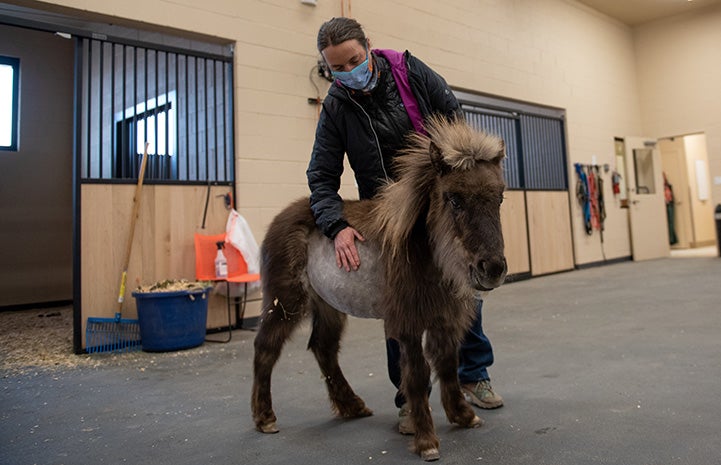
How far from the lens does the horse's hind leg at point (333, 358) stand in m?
1.91

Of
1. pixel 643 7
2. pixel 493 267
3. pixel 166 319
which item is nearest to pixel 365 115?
pixel 493 267

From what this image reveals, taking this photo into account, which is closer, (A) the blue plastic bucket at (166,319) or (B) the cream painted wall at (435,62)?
(A) the blue plastic bucket at (166,319)

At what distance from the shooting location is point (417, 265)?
1511 mm

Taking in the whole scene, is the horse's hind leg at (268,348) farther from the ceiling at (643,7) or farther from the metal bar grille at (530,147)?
the ceiling at (643,7)

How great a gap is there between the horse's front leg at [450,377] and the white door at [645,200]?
8280 mm

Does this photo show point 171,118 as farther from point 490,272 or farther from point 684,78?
point 684,78

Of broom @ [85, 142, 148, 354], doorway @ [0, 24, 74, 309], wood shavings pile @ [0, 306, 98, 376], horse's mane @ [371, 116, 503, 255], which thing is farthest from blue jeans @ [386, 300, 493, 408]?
doorway @ [0, 24, 74, 309]

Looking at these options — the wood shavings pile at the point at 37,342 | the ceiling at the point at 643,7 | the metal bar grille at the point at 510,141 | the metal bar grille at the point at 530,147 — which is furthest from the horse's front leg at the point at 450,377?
the ceiling at the point at 643,7

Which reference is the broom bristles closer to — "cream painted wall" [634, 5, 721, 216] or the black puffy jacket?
the black puffy jacket

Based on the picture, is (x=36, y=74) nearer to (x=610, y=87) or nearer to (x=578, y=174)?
(x=578, y=174)

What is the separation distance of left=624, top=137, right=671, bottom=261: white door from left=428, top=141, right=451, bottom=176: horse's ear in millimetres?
8451

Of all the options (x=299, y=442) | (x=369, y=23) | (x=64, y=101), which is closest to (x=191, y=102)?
(x=369, y=23)

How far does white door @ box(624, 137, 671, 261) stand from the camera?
28.2 feet

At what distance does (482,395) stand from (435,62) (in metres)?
4.87
